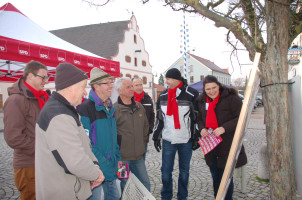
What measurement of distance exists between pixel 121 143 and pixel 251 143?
6261 millimetres

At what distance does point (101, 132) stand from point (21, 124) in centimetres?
88

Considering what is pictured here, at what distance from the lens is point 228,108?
2.99 m

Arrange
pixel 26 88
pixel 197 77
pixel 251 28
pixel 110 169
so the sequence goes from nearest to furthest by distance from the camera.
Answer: pixel 110 169
pixel 26 88
pixel 251 28
pixel 197 77

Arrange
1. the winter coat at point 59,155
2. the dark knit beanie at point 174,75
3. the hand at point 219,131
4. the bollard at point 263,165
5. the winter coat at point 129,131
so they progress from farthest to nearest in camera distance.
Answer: the bollard at point 263,165
the dark knit beanie at point 174,75
the winter coat at point 129,131
the hand at point 219,131
the winter coat at point 59,155

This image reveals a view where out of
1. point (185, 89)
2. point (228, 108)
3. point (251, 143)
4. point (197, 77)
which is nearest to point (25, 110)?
point (185, 89)

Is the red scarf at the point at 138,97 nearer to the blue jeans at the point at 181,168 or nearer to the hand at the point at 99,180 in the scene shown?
the blue jeans at the point at 181,168

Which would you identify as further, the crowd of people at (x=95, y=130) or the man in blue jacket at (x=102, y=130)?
the man in blue jacket at (x=102, y=130)

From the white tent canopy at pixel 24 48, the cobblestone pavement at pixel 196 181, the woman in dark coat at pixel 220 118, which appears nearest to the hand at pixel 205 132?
the woman in dark coat at pixel 220 118

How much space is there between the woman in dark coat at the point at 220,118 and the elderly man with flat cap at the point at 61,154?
1.73 metres

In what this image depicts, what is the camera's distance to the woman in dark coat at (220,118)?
2918 millimetres

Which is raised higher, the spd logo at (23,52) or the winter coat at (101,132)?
the spd logo at (23,52)

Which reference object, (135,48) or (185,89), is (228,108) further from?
(135,48)

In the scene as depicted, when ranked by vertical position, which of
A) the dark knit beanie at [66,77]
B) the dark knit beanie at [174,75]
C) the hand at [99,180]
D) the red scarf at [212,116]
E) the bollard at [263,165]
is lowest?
the bollard at [263,165]

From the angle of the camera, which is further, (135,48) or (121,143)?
(135,48)
